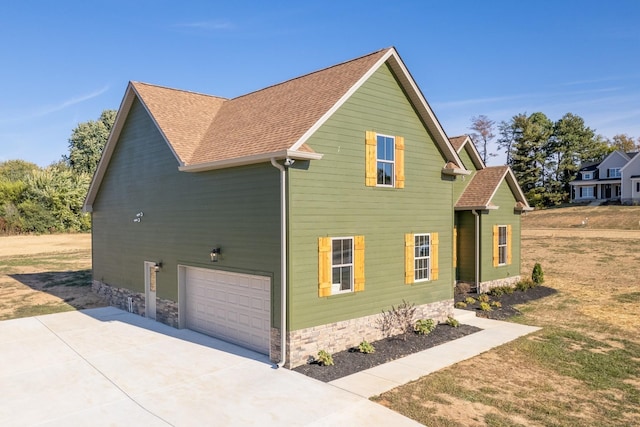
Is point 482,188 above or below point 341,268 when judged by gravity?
above

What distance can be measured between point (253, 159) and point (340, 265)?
3.53m

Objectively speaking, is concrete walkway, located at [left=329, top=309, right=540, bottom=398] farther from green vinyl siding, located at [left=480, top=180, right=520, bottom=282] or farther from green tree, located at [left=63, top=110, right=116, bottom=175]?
green tree, located at [left=63, top=110, right=116, bottom=175]

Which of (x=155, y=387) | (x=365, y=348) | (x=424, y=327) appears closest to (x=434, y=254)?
(x=424, y=327)

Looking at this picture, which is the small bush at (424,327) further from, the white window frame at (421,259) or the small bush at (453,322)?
the white window frame at (421,259)

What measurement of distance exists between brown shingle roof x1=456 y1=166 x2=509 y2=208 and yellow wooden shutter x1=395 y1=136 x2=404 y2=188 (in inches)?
259

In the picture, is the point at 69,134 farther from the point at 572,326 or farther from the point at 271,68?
the point at 572,326

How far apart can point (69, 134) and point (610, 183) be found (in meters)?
79.5

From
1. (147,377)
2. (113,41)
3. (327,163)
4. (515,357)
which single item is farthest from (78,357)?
(113,41)

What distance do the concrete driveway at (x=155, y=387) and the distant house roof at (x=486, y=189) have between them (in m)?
11.6

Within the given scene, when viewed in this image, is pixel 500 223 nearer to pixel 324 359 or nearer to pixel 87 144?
pixel 324 359

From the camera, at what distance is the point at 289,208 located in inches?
374

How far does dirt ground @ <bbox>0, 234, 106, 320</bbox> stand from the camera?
639 inches

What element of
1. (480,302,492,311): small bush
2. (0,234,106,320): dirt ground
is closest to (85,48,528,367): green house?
(480,302,492,311): small bush

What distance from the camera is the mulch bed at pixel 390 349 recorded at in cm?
935
